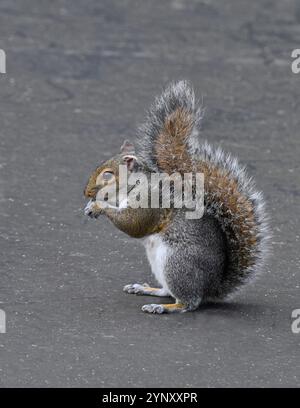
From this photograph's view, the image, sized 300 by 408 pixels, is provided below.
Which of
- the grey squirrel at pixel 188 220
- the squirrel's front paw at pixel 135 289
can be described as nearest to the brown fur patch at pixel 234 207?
the grey squirrel at pixel 188 220

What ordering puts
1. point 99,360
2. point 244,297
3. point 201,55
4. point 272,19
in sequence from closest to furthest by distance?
point 99,360 < point 244,297 < point 201,55 < point 272,19

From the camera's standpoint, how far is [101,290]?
4875mm

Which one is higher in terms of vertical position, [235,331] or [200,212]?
[200,212]

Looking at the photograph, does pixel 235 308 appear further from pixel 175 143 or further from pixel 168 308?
pixel 175 143

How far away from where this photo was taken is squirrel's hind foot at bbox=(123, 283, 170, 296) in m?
4.83

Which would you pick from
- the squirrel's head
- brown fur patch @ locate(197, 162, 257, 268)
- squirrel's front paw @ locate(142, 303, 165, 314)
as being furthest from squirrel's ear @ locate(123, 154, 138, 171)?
squirrel's front paw @ locate(142, 303, 165, 314)

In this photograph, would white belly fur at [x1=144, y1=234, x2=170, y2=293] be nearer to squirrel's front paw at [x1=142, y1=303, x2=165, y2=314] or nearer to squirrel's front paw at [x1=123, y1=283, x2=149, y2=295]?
squirrel's front paw at [x1=142, y1=303, x2=165, y2=314]

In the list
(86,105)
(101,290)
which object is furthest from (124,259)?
(86,105)

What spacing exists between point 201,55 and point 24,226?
400cm

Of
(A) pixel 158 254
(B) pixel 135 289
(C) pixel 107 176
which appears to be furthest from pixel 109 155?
(A) pixel 158 254

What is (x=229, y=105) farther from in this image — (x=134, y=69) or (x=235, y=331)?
(x=235, y=331)

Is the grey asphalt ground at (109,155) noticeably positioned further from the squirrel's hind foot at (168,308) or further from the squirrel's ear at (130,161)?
the squirrel's ear at (130,161)

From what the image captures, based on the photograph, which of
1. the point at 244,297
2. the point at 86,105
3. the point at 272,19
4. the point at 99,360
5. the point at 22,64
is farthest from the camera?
the point at 272,19

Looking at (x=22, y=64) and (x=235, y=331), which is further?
(x=22, y=64)
